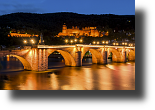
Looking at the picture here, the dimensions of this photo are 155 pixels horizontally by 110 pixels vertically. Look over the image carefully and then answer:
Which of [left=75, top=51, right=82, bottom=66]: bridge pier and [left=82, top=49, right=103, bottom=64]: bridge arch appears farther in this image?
[left=82, top=49, right=103, bottom=64]: bridge arch

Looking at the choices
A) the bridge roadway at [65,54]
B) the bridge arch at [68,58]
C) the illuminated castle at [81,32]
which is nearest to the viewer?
the bridge roadway at [65,54]

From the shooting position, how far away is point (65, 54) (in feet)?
147

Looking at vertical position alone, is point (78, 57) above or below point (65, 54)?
below

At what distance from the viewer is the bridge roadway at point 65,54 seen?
33844 mm

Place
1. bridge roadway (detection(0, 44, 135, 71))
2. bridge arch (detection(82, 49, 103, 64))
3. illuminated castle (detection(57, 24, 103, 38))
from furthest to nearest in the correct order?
illuminated castle (detection(57, 24, 103, 38)) < bridge arch (detection(82, 49, 103, 64)) < bridge roadway (detection(0, 44, 135, 71))

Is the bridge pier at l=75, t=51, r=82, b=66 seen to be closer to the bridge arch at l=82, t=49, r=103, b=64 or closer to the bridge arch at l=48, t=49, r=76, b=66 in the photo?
the bridge arch at l=48, t=49, r=76, b=66

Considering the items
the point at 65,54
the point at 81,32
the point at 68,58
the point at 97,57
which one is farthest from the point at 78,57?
the point at 81,32

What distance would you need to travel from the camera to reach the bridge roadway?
33.8m

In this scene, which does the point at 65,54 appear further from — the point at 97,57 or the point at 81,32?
the point at 81,32

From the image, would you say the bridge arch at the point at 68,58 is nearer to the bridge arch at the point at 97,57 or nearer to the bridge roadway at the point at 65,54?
the bridge roadway at the point at 65,54

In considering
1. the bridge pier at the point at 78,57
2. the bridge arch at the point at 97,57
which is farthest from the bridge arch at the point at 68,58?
the bridge arch at the point at 97,57

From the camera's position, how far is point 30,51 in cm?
3403

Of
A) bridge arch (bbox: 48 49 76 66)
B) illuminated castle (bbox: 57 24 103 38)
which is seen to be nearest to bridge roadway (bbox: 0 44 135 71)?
bridge arch (bbox: 48 49 76 66)

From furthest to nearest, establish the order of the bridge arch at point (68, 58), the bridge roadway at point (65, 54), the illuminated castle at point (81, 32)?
the illuminated castle at point (81, 32) → the bridge arch at point (68, 58) → the bridge roadway at point (65, 54)
